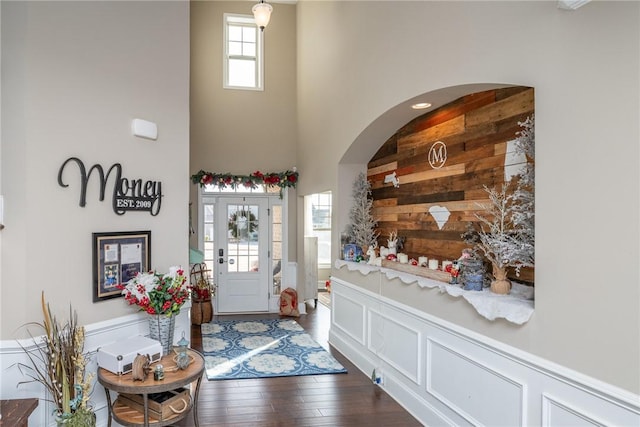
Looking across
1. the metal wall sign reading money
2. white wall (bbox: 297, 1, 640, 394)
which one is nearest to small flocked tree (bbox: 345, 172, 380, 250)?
white wall (bbox: 297, 1, 640, 394)

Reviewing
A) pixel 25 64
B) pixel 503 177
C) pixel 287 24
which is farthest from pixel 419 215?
pixel 287 24

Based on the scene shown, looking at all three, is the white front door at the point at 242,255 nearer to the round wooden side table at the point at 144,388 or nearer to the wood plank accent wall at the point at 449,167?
the wood plank accent wall at the point at 449,167

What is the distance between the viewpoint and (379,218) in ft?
16.0

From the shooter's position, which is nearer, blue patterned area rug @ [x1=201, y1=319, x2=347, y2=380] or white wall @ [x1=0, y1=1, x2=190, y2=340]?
white wall @ [x1=0, y1=1, x2=190, y2=340]

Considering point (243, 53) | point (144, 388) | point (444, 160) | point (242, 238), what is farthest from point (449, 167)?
point (243, 53)

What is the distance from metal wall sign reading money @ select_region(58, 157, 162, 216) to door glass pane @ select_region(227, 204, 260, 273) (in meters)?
3.97

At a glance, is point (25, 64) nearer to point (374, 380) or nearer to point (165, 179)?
point (165, 179)

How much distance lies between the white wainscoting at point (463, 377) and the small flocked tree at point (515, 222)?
1.60ft

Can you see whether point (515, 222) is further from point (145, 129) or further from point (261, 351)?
point (261, 351)

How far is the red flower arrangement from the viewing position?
9.59 feet

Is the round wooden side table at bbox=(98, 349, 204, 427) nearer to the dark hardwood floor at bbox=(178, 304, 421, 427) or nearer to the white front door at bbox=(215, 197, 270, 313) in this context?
the dark hardwood floor at bbox=(178, 304, 421, 427)

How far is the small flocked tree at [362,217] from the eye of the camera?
490cm

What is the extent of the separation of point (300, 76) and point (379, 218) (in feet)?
11.4

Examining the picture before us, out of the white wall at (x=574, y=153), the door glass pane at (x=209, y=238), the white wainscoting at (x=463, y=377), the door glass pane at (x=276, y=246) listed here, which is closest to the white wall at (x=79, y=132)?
the white wainscoting at (x=463, y=377)
